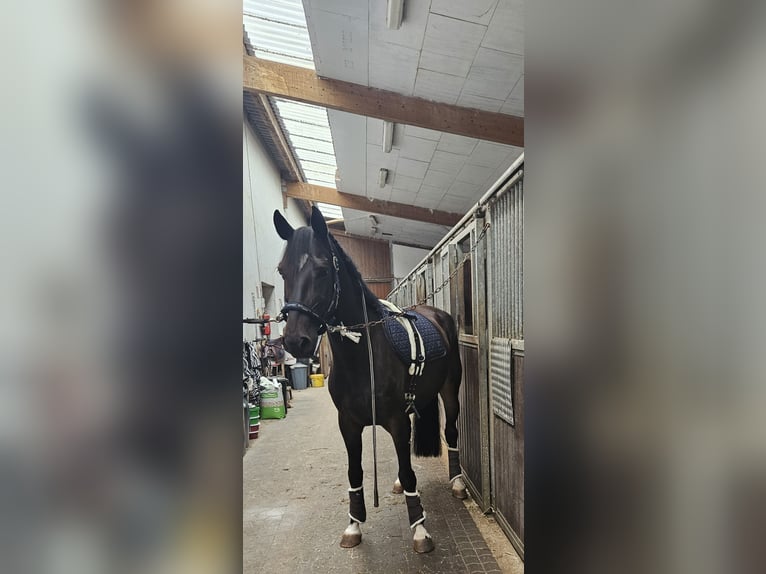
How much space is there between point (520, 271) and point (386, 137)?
3225mm

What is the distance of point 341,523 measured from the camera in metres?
2.18

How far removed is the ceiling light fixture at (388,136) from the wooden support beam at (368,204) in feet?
8.19

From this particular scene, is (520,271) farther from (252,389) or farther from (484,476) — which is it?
(252,389)

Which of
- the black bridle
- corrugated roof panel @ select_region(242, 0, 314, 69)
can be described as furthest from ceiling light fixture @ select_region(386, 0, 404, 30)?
the black bridle

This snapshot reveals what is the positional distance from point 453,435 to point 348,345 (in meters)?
1.33

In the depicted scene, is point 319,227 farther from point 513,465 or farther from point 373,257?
point 373,257

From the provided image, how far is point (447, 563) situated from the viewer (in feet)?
5.75

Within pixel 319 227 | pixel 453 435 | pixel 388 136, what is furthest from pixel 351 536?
pixel 388 136

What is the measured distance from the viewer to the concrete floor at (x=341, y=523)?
178 centimetres

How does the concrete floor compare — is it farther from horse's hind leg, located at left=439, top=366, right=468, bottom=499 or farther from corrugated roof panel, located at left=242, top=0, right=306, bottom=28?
corrugated roof panel, located at left=242, top=0, right=306, bottom=28

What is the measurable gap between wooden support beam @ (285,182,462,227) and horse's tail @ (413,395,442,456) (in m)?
4.76

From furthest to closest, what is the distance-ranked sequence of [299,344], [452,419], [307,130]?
[307,130] → [452,419] → [299,344]
